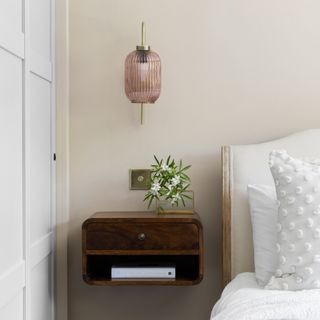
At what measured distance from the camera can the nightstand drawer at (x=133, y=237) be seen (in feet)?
7.18

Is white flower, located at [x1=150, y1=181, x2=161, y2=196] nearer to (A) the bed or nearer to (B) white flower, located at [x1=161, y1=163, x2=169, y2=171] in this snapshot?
(B) white flower, located at [x1=161, y1=163, x2=169, y2=171]

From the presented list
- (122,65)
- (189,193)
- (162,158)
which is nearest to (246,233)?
(189,193)

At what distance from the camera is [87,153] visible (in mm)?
2473

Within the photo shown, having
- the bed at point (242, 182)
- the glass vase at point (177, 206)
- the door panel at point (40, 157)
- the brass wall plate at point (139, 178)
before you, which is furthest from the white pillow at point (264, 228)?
the door panel at point (40, 157)

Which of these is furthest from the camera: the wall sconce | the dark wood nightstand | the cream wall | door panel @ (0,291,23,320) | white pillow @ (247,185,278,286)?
the cream wall

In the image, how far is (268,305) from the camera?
1.59 metres

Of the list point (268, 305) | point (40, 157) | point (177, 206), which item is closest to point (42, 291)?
point (40, 157)

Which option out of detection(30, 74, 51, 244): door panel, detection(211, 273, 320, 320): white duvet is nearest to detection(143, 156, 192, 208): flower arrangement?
detection(30, 74, 51, 244): door panel

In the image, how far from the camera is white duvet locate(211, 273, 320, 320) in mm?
1500

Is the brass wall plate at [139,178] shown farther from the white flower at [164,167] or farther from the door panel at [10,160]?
the door panel at [10,160]

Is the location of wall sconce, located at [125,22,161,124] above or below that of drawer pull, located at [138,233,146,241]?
above

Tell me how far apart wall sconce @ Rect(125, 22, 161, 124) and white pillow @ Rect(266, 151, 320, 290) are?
63 cm

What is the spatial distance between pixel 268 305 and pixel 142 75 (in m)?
1.08

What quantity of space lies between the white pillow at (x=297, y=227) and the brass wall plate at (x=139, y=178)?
2.15 ft
